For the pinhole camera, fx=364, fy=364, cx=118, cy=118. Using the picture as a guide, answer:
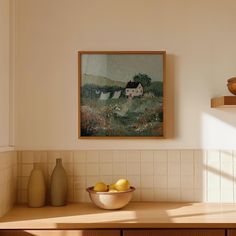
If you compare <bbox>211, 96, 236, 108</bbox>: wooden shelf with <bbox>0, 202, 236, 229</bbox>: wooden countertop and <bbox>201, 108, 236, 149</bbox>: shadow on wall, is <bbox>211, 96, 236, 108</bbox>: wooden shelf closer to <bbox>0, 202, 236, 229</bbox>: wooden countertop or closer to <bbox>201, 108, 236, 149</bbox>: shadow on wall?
<bbox>201, 108, 236, 149</bbox>: shadow on wall

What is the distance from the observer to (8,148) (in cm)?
236

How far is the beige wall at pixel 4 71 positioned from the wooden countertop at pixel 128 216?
50 centimetres

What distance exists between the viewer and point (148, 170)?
2.58m

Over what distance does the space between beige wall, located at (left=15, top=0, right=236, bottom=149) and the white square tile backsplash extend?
0.21 ft

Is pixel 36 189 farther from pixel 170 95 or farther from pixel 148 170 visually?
pixel 170 95

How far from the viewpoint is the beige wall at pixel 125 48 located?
8.45ft

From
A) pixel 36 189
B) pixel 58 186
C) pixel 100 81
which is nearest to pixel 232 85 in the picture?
pixel 100 81

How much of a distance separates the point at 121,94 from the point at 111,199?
→ 74 cm

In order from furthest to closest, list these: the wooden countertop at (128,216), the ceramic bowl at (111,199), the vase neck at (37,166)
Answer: the vase neck at (37,166), the ceramic bowl at (111,199), the wooden countertop at (128,216)

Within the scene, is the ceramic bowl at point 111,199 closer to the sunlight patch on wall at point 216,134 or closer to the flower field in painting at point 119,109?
the flower field in painting at point 119,109

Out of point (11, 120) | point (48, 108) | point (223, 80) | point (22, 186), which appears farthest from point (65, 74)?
point (223, 80)

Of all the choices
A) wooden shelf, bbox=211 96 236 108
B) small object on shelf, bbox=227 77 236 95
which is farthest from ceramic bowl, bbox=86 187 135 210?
small object on shelf, bbox=227 77 236 95

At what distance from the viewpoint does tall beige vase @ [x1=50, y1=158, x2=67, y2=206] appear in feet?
8.02

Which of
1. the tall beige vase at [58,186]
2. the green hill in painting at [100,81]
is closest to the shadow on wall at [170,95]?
the green hill in painting at [100,81]
